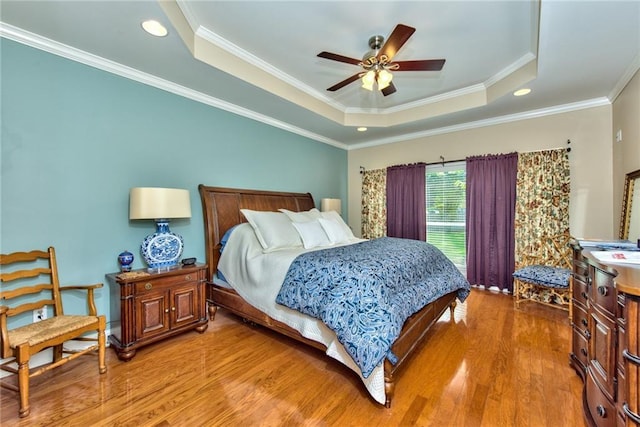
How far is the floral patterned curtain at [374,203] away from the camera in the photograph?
5051 millimetres

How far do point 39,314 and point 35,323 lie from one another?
30cm

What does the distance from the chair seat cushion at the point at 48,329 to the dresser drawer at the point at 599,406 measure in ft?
10.3

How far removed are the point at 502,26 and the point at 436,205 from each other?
8.99 ft

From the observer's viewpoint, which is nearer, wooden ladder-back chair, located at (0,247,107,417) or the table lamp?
wooden ladder-back chair, located at (0,247,107,417)

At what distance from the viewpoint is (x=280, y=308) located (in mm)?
2344

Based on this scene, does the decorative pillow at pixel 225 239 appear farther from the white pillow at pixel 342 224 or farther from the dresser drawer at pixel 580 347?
the dresser drawer at pixel 580 347

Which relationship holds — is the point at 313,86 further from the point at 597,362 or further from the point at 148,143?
the point at 597,362

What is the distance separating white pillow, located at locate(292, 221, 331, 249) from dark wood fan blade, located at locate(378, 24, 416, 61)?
190 centimetres

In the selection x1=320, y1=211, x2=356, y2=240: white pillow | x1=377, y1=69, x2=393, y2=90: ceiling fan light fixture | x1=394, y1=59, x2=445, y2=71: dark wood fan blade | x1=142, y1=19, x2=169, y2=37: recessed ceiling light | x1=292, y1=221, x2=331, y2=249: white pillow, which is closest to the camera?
x1=142, y1=19, x2=169, y2=37: recessed ceiling light

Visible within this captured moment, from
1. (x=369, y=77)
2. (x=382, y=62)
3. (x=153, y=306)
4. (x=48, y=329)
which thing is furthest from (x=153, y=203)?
(x=382, y=62)

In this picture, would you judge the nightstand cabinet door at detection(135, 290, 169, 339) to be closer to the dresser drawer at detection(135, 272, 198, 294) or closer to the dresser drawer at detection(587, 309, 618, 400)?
the dresser drawer at detection(135, 272, 198, 294)

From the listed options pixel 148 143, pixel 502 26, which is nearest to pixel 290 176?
pixel 148 143

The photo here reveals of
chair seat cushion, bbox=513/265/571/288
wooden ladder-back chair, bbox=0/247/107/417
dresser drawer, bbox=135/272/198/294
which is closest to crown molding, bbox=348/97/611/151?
chair seat cushion, bbox=513/265/571/288

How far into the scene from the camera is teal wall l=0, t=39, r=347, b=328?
2.07 m
